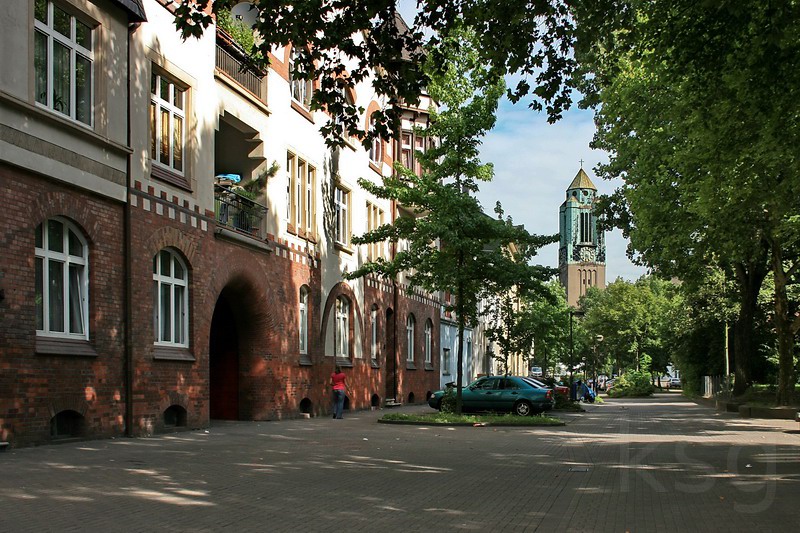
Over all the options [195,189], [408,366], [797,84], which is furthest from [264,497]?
[408,366]

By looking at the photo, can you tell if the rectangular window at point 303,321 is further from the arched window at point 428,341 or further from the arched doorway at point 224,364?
the arched window at point 428,341

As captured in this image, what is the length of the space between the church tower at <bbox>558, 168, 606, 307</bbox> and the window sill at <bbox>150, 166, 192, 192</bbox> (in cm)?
15772

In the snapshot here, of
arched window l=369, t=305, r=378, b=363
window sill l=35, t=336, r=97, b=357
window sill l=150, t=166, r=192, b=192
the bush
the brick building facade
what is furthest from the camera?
the bush

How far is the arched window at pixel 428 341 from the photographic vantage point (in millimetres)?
45469

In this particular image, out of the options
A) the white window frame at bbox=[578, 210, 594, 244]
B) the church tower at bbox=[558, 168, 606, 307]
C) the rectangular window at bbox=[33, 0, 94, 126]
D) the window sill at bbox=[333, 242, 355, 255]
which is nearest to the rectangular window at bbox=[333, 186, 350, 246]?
the window sill at bbox=[333, 242, 355, 255]

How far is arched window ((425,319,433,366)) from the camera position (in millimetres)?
45469

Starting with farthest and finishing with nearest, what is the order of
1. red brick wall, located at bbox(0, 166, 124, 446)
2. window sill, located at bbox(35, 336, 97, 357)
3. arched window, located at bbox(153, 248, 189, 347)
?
arched window, located at bbox(153, 248, 189, 347), window sill, located at bbox(35, 336, 97, 357), red brick wall, located at bbox(0, 166, 124, 446)

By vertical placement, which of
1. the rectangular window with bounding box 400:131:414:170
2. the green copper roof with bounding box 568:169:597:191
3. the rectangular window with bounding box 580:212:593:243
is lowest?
the rectangular window with bounding box 400:131:414:170

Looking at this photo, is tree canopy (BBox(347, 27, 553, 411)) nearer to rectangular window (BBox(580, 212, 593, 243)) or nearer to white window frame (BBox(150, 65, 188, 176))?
white window frame (BBox(150, 65, 188, 176))

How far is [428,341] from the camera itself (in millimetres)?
46000

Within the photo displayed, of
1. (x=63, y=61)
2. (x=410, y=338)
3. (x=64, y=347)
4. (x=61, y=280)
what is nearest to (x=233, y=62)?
(x=63, y=61)

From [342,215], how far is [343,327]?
13.2 feet

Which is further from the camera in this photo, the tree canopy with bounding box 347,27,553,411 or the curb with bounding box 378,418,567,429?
the tree canopy with bounding box 347,27,553,411

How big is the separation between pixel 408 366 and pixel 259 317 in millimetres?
16932
